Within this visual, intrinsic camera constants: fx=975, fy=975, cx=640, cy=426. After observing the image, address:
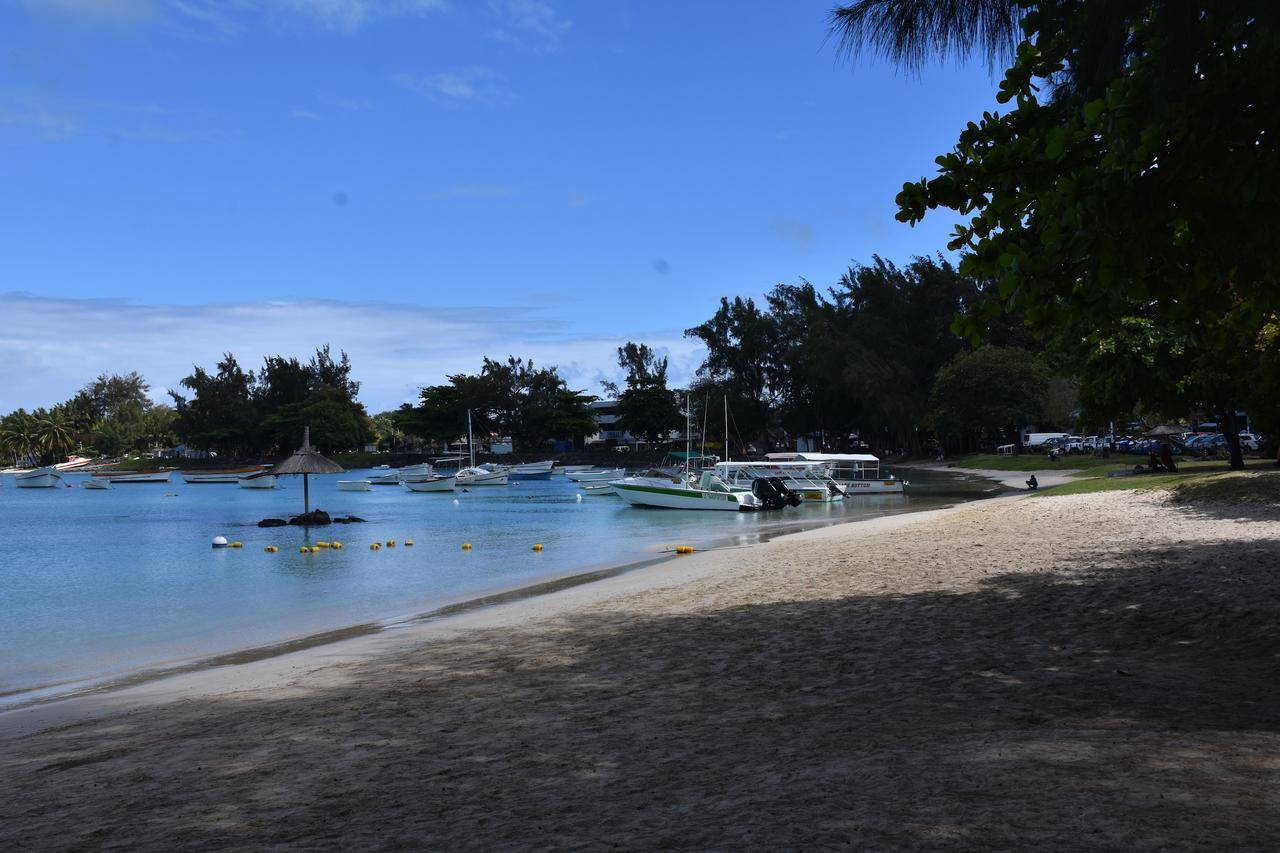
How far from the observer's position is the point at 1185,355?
35.0 meters

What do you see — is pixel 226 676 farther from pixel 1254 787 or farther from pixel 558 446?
pixel 558 446

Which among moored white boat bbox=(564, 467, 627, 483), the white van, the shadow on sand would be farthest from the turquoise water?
the white van

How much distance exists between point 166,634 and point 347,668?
859 centimetres

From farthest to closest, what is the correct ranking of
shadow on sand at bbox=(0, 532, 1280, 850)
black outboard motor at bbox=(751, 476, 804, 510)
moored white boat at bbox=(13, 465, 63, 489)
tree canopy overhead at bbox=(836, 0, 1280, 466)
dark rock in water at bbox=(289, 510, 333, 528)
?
1. moored white boat at bbox=(13, 465, 63, 489)
2. black outboard motor at bbox=(751, 476, 804, 510)
3. dark rock in water at bbox=(289, 510, 333, 528)
4. tree canopy overhead at bbox=(836, 0, 1280, 466)
5. shadow on sand at bbox=(0, 532, 1280, 850)

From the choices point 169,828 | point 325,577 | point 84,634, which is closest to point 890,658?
point 169,828

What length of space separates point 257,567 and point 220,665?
52.7ft

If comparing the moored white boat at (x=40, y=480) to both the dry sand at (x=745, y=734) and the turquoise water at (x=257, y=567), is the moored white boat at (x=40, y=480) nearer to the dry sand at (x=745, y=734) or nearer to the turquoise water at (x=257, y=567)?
the turquoise water at (x=257, y=567)

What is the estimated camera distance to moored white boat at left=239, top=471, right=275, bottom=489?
94988 mm

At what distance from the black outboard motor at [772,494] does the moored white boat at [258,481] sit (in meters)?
60.0

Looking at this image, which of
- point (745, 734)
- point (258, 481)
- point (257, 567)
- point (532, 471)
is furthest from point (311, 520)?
point (258, 481)

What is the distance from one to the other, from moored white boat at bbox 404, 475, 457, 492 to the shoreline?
61406 mm

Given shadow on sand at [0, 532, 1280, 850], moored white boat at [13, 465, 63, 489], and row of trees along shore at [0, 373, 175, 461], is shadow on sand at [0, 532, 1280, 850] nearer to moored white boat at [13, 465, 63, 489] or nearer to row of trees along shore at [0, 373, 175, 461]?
moored white boat at [13, 465, 63, 489]

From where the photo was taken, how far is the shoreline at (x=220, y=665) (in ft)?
34.0

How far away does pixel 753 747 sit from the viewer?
5.81 meters
